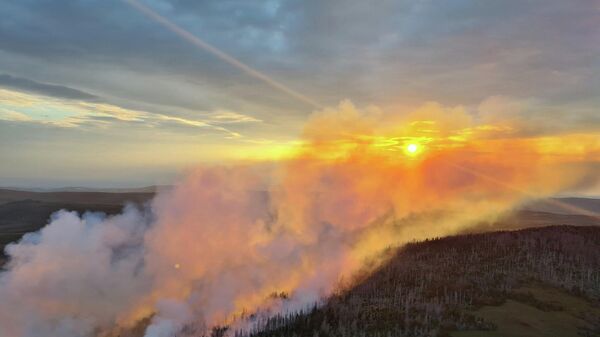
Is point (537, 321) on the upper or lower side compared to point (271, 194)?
lower

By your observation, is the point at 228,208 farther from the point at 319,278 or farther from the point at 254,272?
the point at 319,278

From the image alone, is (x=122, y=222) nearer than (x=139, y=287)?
No

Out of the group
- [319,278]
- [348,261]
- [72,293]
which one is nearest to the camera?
[319,278]

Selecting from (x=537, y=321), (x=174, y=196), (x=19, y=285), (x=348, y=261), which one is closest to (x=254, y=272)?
(x=348, y=261)

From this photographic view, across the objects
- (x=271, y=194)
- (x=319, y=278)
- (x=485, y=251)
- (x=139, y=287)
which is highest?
(x=271, y=194)

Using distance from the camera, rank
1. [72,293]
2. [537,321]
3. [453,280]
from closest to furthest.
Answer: [537,321] < [453,280] < [72,293]

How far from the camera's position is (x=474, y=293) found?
4538cm

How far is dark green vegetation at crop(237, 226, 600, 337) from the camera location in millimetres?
35531

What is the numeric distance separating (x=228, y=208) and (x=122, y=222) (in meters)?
20.0

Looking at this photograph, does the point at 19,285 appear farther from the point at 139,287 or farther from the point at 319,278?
the point at 319,278

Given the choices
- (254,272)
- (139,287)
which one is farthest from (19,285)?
(254,272)

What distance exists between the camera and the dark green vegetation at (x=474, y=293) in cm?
3553

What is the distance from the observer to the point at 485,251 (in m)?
64.7

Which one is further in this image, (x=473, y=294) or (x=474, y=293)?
(x=474, y=293)
